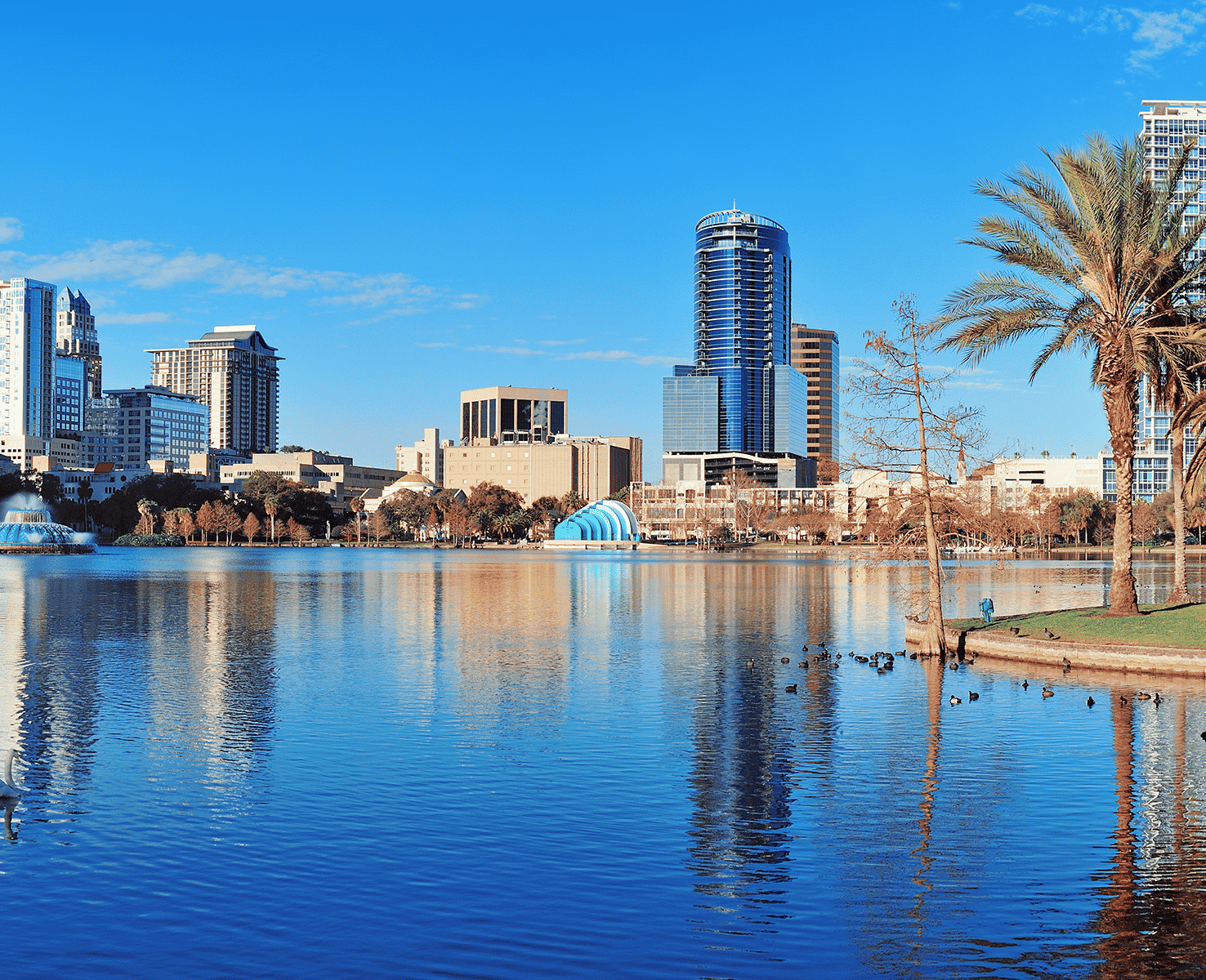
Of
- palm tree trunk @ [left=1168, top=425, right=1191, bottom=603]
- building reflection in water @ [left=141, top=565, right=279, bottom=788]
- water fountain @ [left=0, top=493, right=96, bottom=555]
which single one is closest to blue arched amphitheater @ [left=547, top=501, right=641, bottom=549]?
water fountain @ [left=0, top=493, right=96, bottom=555]

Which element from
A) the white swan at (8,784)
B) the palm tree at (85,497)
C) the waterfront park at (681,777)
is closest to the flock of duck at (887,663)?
the waterfront park at (681,777)

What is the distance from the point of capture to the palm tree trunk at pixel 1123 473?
2636cm

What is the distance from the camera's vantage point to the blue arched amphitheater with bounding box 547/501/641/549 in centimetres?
17262

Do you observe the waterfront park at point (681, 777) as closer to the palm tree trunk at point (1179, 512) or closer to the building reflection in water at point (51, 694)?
the building reflection in water at point (51, 694)

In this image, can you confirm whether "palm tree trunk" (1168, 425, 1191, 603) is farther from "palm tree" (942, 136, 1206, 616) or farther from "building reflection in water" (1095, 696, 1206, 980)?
"building reflection in water" (1095, 696, 1206, 980)

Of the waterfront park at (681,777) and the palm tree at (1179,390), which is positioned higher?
the palm tree at (1179,390)

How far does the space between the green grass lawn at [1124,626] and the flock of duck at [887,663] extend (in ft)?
2.64

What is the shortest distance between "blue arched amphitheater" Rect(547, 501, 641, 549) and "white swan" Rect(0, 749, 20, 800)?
156 metres

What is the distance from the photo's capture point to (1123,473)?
26.8 meters

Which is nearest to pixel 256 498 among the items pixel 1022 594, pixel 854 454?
pixel 1022 594

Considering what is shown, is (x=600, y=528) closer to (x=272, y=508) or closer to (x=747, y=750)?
(x=272, y=508)

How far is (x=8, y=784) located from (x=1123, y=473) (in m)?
23.6

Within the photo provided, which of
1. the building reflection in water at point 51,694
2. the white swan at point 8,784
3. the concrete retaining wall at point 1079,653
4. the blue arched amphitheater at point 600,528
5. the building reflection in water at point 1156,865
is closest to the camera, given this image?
the building reflection in water at point 1156,865

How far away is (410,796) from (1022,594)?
147 feet
